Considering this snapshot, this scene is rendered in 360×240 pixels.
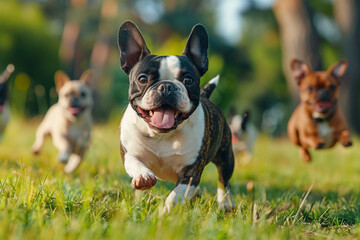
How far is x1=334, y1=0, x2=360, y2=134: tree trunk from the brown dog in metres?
7.70

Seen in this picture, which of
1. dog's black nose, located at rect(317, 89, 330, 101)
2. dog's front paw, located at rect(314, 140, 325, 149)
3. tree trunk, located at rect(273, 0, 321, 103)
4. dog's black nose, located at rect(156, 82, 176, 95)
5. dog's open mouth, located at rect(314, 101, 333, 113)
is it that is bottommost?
dog's front paw, located at rect(314, 140, 325, 149)

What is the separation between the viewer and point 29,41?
14172 mm

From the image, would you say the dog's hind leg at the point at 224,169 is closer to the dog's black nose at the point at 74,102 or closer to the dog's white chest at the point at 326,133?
the dog's white chest at the point at 326,133

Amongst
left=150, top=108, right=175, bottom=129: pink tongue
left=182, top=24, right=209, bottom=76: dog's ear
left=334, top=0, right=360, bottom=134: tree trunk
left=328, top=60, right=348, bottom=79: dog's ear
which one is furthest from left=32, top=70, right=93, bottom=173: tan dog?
left=334, top=0, right=360, bottom=134: tree trunk

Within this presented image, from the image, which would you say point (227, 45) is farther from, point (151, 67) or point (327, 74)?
point (151, 67)

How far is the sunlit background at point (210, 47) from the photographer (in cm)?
1138

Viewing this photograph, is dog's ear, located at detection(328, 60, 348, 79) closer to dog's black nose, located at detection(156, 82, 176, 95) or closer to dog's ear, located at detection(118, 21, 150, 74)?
dog's ear, located at detection(118, 21, 150, 74)

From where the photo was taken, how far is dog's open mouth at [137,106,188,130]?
262 cm

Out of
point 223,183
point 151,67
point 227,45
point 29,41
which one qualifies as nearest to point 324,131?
point 223,183

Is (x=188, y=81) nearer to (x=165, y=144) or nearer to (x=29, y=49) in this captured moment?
(x=165, y=144)

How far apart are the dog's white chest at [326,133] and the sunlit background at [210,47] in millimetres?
5305

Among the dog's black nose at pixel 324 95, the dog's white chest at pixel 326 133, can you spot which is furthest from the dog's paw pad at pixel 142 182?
the dog's white chest at pixel 326 133

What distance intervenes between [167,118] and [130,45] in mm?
633

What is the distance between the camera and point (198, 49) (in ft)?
9.75
